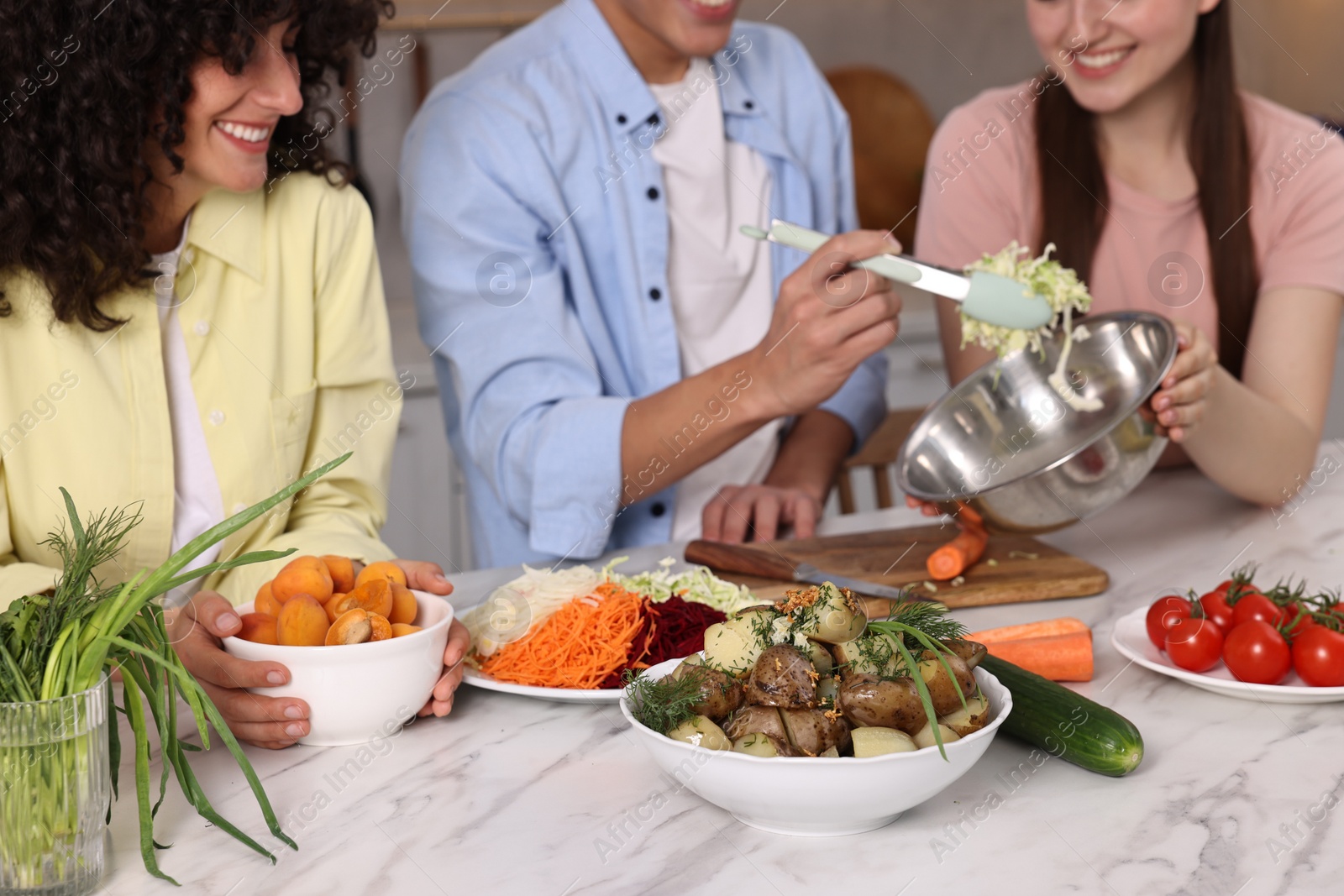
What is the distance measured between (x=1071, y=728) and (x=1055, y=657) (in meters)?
0.21

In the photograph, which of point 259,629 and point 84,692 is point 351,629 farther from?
point 84,692

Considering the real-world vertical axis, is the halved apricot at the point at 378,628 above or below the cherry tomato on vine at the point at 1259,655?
above

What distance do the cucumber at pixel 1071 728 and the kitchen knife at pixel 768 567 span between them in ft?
1.02

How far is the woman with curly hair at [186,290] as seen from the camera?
1.32m

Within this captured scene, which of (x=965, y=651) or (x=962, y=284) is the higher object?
(x=962, y=284)

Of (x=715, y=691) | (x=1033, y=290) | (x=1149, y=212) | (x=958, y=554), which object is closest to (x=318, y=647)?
(x=715, y=691)

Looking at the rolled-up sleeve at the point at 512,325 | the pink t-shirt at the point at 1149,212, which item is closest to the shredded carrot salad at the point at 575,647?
the rolled-up sleeve at the point at 512,325

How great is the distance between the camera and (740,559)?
155 cm

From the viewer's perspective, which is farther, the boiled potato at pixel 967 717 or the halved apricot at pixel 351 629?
the halved apricot at pixel 351 629

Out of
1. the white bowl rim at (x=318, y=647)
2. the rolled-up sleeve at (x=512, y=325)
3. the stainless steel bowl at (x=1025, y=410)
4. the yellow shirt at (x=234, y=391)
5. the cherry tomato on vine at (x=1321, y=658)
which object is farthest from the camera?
the rolled-up sleeve at (x=512, y=325)

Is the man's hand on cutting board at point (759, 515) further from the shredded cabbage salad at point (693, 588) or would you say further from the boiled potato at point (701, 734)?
the boiled potato at point (701, 734)

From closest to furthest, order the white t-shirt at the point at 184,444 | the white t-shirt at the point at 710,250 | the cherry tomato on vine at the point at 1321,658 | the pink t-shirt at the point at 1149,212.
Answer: the cherry tomato on vine at the point at 1321,658, the white t-shirt at the point at 184,444, the pink t-shirt at the point at 1149,212, the white t-shirt at the point at 710,250

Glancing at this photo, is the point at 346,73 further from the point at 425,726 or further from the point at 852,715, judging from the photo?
the point at 852,715

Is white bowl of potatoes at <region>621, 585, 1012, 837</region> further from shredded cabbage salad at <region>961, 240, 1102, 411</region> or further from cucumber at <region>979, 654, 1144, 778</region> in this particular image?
shredded cabbage salad at <region>961, 240, 1102, 411</region>
